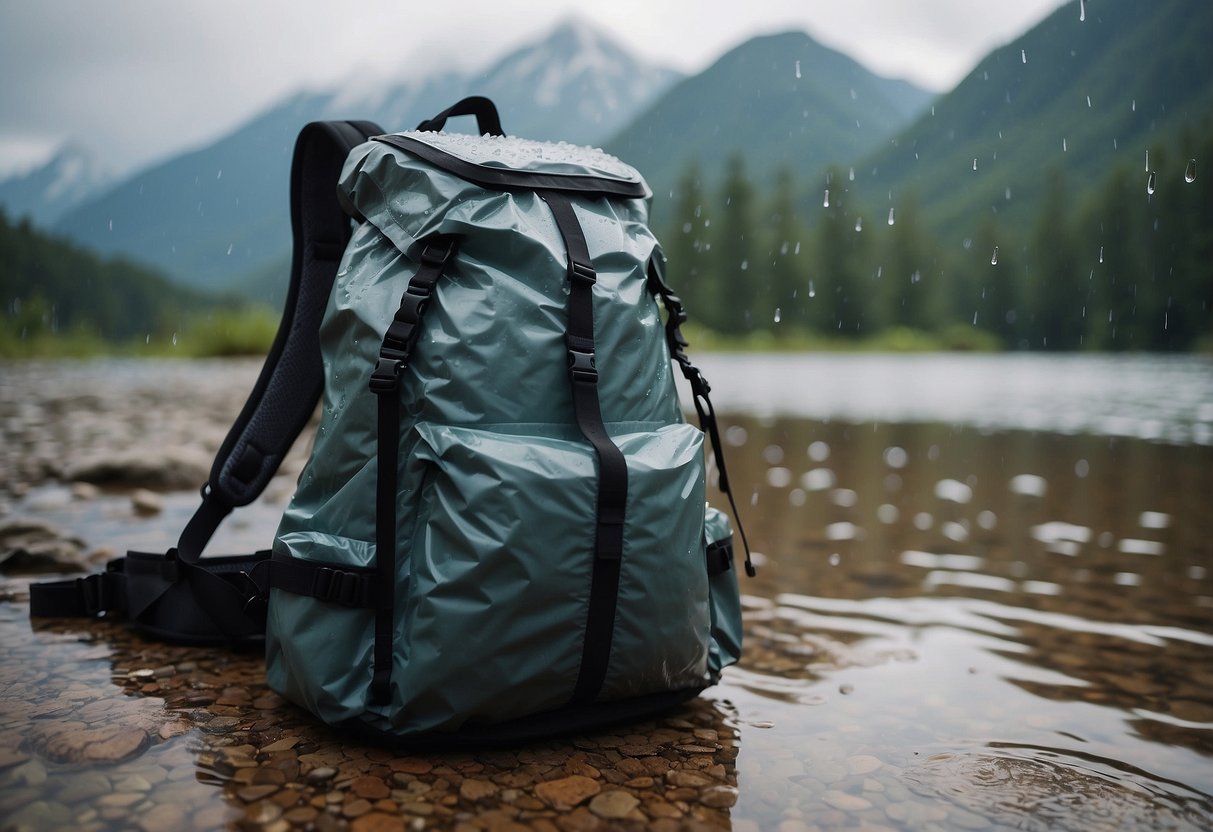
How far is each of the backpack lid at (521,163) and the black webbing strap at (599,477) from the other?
18 cm

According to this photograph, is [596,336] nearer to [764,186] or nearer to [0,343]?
[0,343]

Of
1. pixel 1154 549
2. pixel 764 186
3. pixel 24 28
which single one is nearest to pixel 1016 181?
pixel 764 186

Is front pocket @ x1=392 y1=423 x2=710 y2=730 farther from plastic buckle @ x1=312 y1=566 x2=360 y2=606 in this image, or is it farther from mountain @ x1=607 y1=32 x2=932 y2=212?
mountain @ x1=607 y1=32 x2=932 y2=212

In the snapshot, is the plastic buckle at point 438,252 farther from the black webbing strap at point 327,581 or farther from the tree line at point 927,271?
the tree line at point 927,271

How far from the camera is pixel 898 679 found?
98.5 inches

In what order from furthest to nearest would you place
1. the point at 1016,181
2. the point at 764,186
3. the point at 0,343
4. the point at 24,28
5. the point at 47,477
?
1. the point at 764,186
2. the point at 1016,181
3. the point at 24,28
4. the point at 0,343
5. the point at 47,477

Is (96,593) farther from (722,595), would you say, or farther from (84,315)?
(84,315)

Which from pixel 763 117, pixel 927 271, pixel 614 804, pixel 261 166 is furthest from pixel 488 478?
pixel 261 166

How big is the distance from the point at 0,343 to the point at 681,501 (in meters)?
27.2

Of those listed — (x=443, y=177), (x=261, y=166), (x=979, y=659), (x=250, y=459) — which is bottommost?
(x=979, y=659)

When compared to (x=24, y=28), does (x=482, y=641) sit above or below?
below

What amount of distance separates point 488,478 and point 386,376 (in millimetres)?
295

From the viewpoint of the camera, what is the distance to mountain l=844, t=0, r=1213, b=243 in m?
54.9

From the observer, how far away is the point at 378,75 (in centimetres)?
7638
